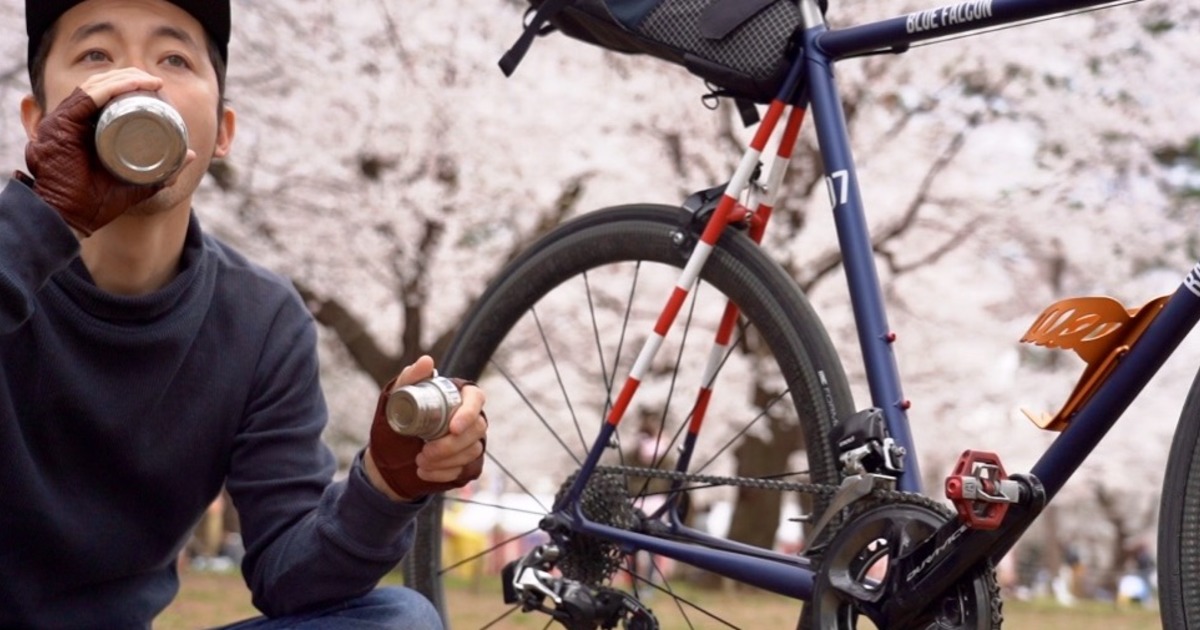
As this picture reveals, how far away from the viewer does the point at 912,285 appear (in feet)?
32.5

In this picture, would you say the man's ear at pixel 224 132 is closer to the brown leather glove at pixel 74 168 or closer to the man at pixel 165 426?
the man at pixel 165 426

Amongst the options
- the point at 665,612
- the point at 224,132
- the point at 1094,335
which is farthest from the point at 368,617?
the point at 665,612

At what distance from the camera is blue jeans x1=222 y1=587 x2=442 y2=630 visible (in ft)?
6.24

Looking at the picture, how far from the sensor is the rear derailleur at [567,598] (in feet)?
7.65

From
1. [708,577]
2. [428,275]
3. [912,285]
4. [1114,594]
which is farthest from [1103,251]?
[1114,594]

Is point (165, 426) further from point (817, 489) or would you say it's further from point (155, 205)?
point (817, 489)

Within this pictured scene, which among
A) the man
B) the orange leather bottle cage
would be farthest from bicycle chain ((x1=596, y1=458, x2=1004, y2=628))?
the man

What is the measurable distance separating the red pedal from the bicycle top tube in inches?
22.9

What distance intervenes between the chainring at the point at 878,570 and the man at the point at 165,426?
0.55 metres

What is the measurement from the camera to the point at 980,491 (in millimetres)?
1795

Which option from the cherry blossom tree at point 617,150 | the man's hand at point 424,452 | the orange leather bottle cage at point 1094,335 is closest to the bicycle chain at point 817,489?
the orange leather bottle cage at point 1094,335

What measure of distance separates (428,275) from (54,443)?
721 cm

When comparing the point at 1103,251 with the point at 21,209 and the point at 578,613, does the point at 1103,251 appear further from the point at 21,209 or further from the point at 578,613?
the point at 21,209

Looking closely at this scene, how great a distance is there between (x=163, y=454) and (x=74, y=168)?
57 centimetres
